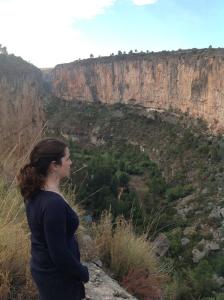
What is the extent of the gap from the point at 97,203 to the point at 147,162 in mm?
28564

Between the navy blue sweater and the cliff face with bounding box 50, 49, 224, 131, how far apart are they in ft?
106

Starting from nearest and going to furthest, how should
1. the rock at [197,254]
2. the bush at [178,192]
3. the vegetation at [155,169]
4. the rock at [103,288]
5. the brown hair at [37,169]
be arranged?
1. the brown hair at [37,169]
2. the rock at [103,288]
3. the vegetation at [155,169]
4. the rock at [197,254]
5. the bush at [178,192]

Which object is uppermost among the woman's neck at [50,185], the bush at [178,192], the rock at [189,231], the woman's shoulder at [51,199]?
the woman's neck at [50,185]

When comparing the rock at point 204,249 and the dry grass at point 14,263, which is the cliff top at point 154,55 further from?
the dry grass at point 14,263

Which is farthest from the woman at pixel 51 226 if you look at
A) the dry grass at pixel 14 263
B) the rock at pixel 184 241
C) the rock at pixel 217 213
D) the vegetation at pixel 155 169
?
the rock at pixel 217 213

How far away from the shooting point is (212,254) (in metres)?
17.0

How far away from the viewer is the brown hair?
2.33 meters

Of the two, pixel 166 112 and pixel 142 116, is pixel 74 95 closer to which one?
pixel 142 116

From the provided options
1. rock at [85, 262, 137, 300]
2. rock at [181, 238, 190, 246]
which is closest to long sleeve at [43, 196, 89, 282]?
rock at [85, 262, 137, 300]

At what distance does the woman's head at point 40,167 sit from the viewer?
2.33m

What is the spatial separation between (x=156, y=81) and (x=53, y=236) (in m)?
46.7

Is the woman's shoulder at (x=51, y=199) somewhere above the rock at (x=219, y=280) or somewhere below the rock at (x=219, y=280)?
above

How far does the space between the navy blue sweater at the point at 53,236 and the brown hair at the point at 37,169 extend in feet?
0.15

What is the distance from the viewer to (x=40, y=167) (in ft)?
7.72
